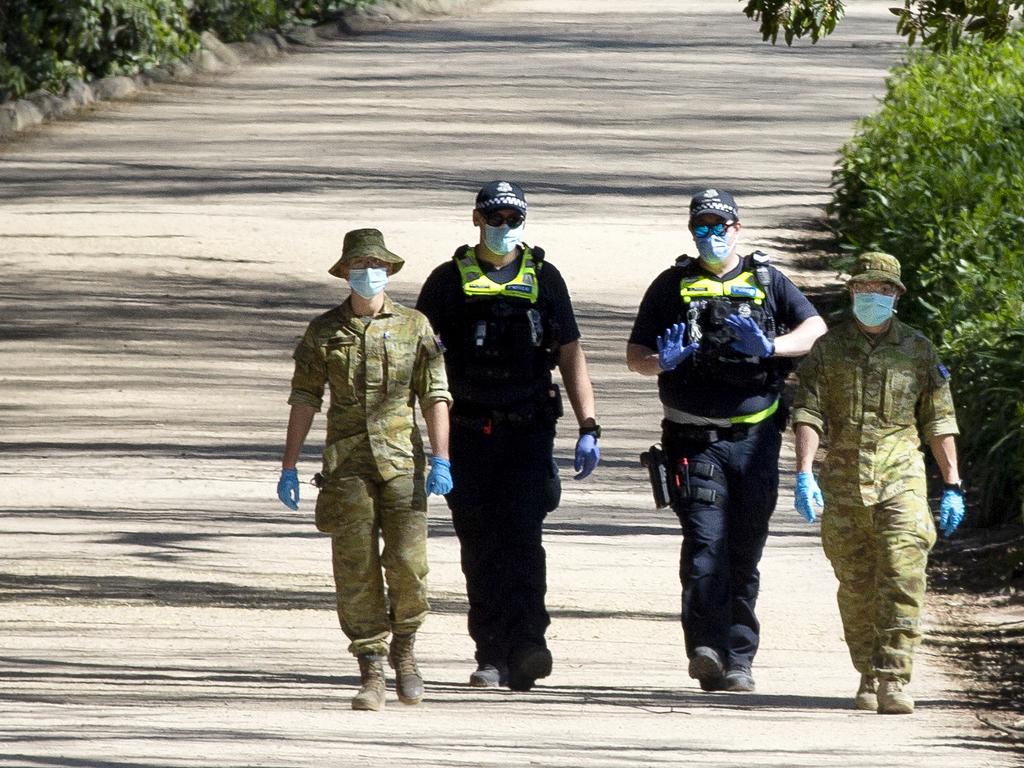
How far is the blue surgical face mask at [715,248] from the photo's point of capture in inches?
317

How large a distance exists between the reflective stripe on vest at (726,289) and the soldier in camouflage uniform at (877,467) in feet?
1.33

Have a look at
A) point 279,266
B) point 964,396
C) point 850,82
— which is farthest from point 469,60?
point 964,396

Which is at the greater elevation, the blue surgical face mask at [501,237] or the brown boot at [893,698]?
the blue surgical face mask at [501,237]

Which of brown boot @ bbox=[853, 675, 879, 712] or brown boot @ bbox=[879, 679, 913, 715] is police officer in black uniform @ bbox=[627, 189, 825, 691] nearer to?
brown boot @ bbox=[853, 675, 879, 712]

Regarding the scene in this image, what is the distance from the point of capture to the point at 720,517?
805cm

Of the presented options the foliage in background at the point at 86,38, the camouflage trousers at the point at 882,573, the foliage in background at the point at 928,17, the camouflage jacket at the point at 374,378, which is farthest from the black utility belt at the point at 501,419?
the foliage in background at the point at 86,38

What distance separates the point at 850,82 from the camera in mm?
30875

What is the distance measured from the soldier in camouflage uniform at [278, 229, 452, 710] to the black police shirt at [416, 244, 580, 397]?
41 cm

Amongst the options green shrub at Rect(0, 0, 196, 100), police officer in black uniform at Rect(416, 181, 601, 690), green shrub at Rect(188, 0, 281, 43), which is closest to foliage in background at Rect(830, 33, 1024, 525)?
police officer in black uniform at Rect(416, 181, 601, 690)

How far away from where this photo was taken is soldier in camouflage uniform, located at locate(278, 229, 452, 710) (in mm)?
7461

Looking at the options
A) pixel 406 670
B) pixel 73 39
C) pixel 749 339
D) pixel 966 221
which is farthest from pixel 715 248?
pixel 73 39

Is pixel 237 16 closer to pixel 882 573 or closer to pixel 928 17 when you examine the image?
pixel 928 17

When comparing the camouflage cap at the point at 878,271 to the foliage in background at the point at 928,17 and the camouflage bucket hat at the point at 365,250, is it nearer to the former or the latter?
the camouflage bucket hat at the point at 365,250

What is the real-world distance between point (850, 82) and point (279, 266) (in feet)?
47.7
